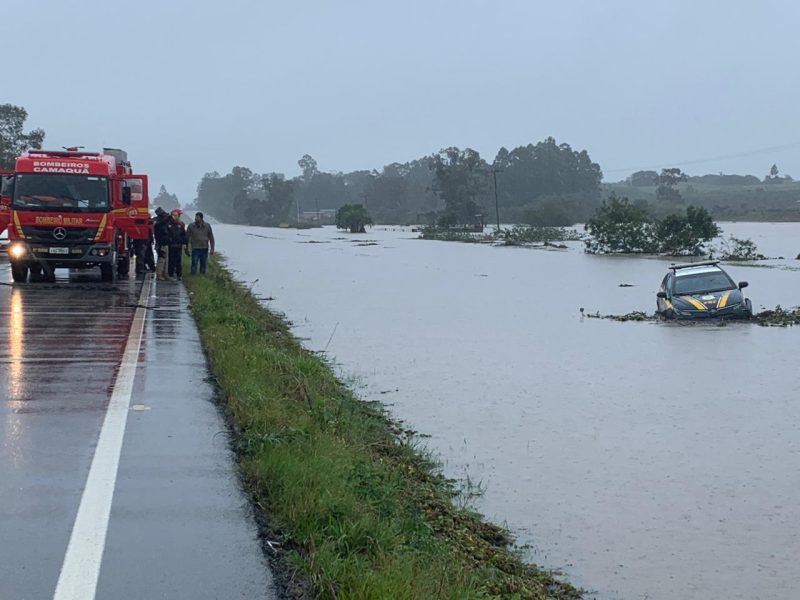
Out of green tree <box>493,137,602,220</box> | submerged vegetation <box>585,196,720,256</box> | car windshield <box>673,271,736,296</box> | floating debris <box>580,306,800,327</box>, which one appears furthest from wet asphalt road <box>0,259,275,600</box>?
green tree <box>493,137,602,220</box>

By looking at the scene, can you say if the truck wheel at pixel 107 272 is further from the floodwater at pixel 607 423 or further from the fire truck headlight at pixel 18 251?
the floodwater at pixel 607 423

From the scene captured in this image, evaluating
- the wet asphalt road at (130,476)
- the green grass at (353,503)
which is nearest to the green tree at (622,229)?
the wet asphalt road at (130,476)

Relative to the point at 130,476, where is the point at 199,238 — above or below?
above

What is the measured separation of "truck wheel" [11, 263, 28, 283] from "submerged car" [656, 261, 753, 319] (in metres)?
14.8

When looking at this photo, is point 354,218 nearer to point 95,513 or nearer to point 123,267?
point 123,267

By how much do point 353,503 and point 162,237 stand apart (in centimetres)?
2060

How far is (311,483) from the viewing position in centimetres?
710

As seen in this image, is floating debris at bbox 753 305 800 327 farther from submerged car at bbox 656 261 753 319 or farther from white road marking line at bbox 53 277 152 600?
white road marking line at bbox 53 277 152 600

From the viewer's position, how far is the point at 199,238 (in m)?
26.9

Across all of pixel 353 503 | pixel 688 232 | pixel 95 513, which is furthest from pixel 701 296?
pixel 688 232

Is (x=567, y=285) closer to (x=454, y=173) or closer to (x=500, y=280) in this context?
(x=500, y=280)

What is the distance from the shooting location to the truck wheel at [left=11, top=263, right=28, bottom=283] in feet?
77.0

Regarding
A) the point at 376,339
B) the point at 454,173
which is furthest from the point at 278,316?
the point at 454,173

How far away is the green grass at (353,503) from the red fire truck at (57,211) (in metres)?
11.3
